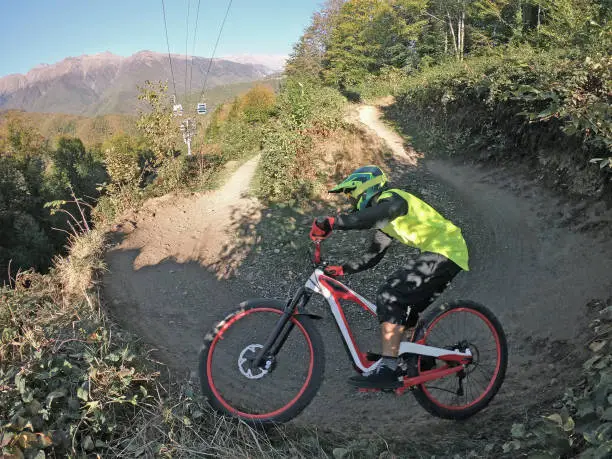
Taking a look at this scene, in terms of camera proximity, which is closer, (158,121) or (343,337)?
(343,337)

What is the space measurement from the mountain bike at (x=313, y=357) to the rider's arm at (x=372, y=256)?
0.28 metres

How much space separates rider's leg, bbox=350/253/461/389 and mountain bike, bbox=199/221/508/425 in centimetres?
10

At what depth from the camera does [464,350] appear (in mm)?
3754

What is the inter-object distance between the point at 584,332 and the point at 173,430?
4.42 meters

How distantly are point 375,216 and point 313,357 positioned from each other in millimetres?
1301

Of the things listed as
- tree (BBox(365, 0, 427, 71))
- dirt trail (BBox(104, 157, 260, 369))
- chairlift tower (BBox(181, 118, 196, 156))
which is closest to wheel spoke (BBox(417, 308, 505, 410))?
dirt trail (BBox(104, 157, 260, 369))

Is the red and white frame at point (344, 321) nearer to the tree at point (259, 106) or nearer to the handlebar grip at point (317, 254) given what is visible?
the handlebar grip at point (317, 254)

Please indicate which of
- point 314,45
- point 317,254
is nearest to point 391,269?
point 317,254

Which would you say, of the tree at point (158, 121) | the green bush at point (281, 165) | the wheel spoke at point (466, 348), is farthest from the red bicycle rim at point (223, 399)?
the tree at point (158, 121)

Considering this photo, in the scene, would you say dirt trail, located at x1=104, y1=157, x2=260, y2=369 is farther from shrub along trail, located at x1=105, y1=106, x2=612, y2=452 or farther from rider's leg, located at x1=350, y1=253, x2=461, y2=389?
rider's leg, located at x1=350, y1=253, x2=461, y2=389

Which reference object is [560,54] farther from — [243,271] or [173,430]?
[173,430]

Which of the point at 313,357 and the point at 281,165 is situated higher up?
the point at 281,165

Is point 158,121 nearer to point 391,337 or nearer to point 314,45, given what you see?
point 391,337

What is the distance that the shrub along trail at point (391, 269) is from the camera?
407 cm
